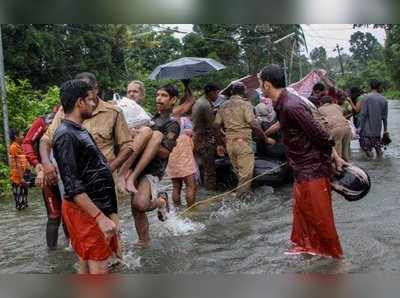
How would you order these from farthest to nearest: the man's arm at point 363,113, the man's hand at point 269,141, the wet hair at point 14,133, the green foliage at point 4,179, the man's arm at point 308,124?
the man's arm at point 363,113, the green foliage at point 4,179, the wet hair at point 14,133, the man's hand at point 269,141, the man's arm at point 308,124

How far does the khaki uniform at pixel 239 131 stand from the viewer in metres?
7.47

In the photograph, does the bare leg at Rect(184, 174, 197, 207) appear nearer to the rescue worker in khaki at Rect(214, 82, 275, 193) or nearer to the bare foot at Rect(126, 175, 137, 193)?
the rescue worker in khaki at Rect(214, 82, 275, 193)

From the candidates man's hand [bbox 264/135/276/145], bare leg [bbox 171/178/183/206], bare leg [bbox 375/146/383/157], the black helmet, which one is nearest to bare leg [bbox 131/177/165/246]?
the black helmet

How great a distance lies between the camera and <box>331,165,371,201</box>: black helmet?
14.4 feet

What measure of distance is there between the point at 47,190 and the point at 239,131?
10.9 feet

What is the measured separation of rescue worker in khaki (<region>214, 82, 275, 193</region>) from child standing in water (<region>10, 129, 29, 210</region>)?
10.2 ft

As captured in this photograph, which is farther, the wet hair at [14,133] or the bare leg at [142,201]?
the wet hair at [14,133]

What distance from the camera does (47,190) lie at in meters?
4.84

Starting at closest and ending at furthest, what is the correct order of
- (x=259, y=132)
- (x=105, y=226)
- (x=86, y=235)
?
(x=105, y=226), (x=86, y=235), (x=259, y=132)

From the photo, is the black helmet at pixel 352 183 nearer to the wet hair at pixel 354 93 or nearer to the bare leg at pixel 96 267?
the bare leg at pixel 96 267

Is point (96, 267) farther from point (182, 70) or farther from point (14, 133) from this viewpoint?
point (14, 133)

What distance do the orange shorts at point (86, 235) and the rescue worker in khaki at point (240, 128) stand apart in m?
4.35

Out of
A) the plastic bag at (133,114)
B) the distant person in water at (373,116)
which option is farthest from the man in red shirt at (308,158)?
the distant person in water at (373,116)

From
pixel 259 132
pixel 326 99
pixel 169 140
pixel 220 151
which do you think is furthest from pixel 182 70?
pixel 169 140
